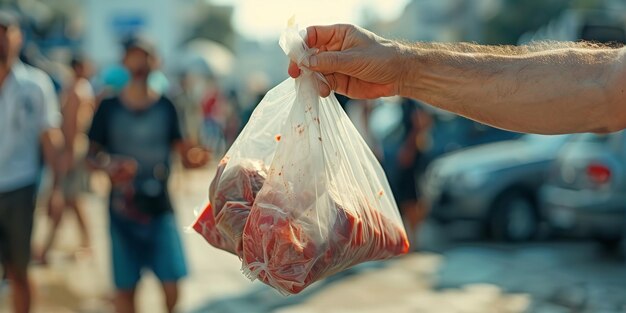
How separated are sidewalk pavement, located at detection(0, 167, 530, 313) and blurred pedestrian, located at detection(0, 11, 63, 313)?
1.96ft

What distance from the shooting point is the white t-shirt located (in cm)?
561

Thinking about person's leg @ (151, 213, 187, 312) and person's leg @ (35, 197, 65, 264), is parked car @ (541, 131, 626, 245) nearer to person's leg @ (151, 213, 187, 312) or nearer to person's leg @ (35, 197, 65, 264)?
person's leg @ (151, 213, 187, 312)

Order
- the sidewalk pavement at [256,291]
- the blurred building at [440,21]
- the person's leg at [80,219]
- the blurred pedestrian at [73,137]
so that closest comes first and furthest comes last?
the sidewalk pavement at [256,291], the blurred pedestrian at [73,137], the person's leg at [80,219], the blurred building at [440,21]

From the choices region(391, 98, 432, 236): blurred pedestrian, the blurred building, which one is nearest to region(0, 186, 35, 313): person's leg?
region(391, 98, 432, 236): blurred pedestrian

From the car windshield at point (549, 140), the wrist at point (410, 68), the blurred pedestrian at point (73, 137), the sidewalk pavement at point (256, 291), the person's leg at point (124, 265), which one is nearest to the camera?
the wrist at point (410, 68)

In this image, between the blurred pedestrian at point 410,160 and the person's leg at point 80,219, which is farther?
the blurred pedestrian at point 410,160

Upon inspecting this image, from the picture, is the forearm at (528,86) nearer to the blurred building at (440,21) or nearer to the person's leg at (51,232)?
the person's leg at (51,232)

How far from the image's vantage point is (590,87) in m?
2.84

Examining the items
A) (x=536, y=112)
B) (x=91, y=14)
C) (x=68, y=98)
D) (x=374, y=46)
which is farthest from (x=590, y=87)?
(x=91, y=14)

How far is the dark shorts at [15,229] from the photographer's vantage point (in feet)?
18.5

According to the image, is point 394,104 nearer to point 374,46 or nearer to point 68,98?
point 68,98

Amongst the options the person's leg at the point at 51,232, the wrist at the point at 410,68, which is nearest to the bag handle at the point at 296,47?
the wrist at the point at 410,68

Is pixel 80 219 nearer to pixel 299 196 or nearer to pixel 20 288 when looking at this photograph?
pixel 20 288

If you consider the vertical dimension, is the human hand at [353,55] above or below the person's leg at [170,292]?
above
